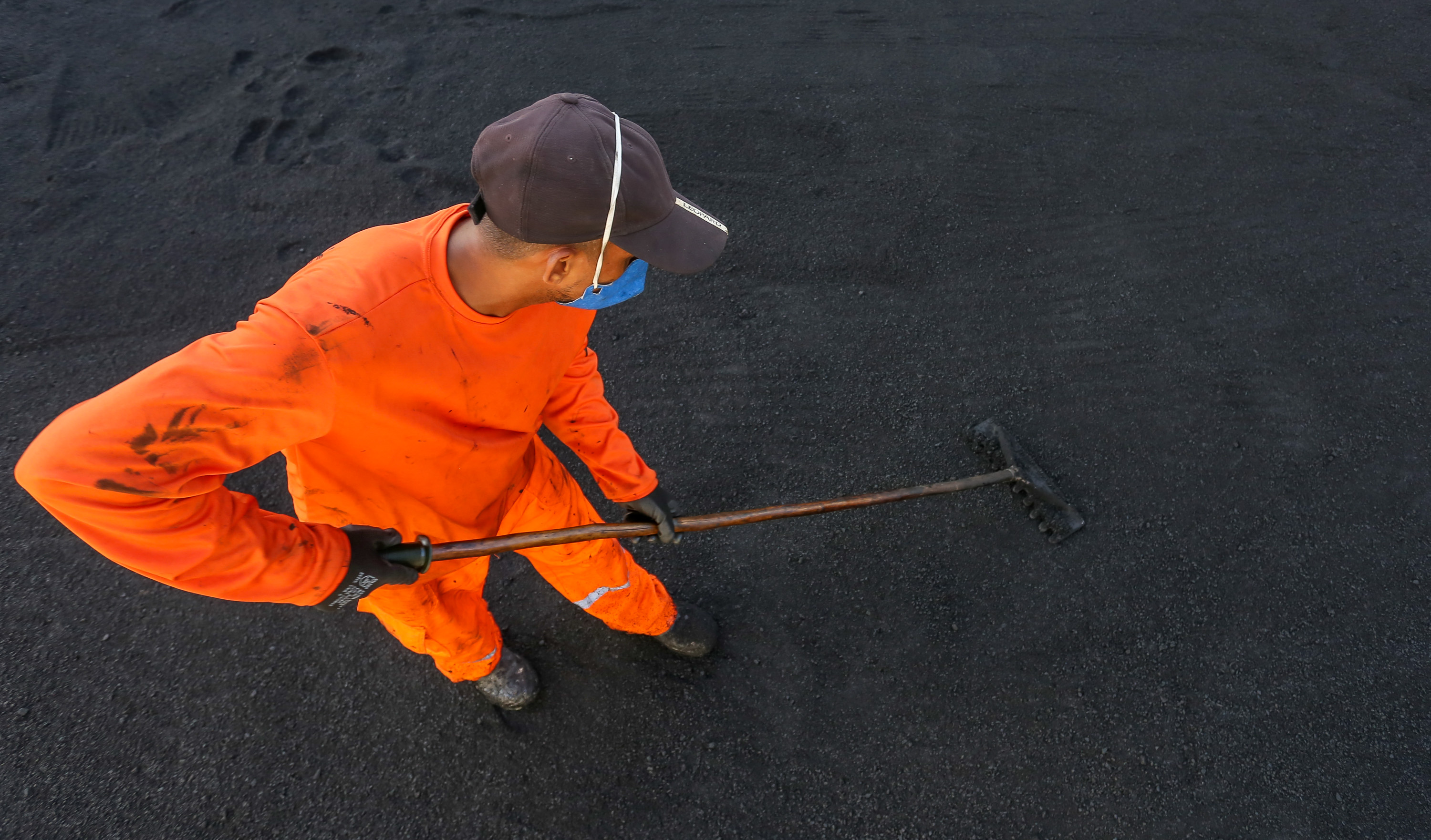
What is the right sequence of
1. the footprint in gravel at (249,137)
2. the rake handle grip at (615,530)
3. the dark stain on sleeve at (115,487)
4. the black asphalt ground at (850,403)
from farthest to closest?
the footprint in gravel at (249,137) < the black asphalt ground at (850,403) < the rake handle grip at (615,530) < the dark stain on sleeve at (115,487)

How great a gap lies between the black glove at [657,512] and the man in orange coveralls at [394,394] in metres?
0.20

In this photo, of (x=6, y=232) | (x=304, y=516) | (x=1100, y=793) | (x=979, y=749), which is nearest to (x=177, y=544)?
(x=304, y=516)

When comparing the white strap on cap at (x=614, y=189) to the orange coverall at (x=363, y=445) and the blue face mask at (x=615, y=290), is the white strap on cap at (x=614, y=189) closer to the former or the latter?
the blue face mask at (x=615, y=290)

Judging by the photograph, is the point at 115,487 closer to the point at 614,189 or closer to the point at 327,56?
Result: the point at 614,189

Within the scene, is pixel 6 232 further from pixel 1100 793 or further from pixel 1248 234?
pixel 1248 234

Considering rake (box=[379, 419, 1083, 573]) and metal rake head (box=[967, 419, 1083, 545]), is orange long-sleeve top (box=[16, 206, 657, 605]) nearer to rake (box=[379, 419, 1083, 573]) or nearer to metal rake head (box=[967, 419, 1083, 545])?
rake (box=[379, 419, 1083, 573])

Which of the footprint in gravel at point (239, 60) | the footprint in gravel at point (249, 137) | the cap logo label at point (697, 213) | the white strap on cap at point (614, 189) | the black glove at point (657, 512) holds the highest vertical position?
the white strap on cap at point (614, 189)

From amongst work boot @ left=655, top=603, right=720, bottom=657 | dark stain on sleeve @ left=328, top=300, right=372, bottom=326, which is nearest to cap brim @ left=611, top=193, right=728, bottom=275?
dark stain on sleeve @ left=328, top=300, right=372, bottom=326

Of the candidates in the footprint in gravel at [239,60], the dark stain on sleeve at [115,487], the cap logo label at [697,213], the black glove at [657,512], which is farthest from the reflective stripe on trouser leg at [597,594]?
the footprint in gravel at [239,60]

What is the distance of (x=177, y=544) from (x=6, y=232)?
3.73 meters

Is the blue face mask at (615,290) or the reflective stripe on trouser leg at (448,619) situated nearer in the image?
the blue face mask at (615,290)

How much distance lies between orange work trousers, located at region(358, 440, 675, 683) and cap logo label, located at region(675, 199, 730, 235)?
91 centimetres

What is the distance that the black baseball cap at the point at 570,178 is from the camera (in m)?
1.50

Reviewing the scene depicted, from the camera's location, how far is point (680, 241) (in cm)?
168
